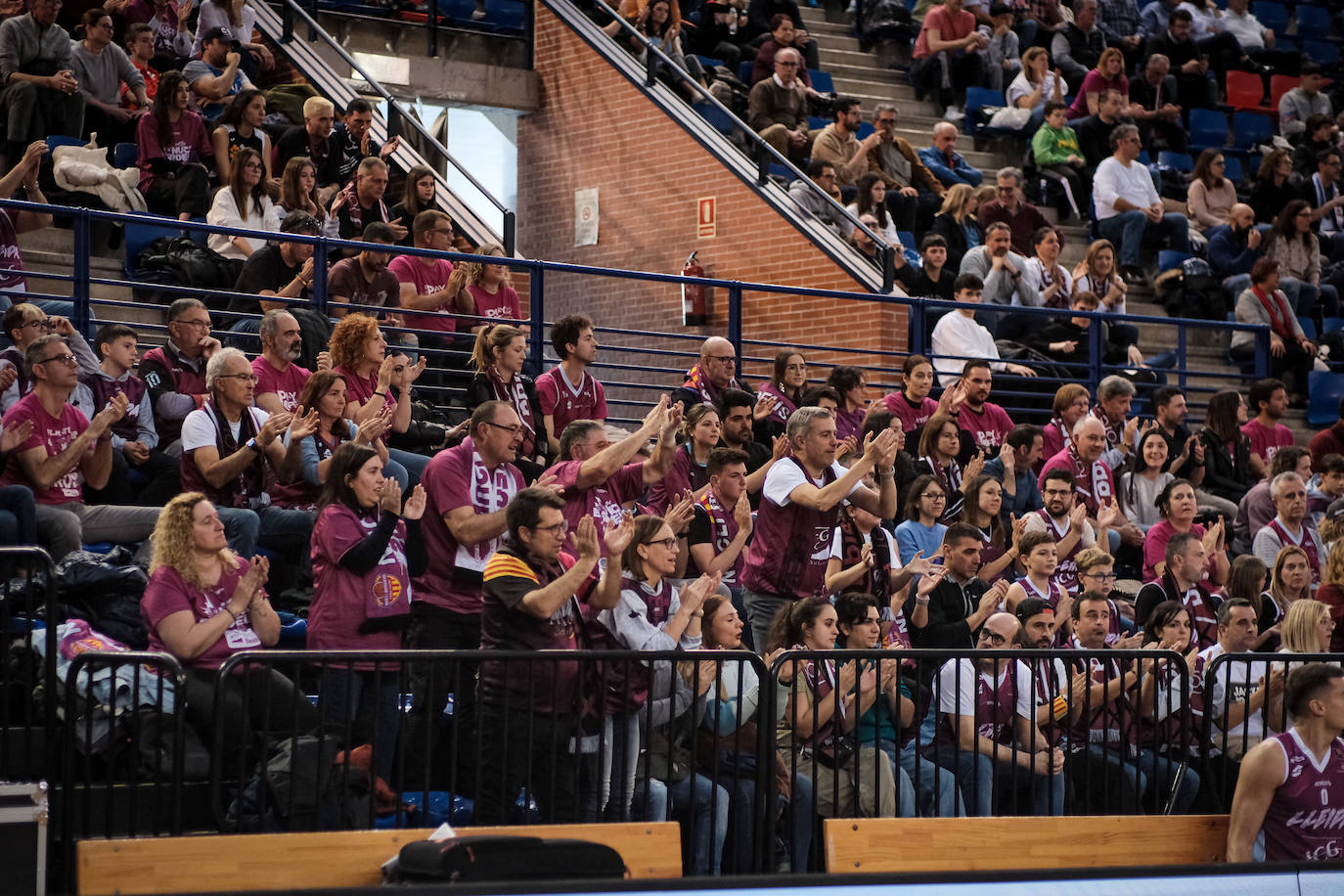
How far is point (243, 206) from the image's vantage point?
12.0 meters

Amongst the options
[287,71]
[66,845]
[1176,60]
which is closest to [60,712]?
[66,845]

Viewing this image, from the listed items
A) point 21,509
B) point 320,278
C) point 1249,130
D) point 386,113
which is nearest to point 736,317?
point 320,278

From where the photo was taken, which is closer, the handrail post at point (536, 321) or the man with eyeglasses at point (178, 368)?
the man with eyeglasses at point (178, 368)

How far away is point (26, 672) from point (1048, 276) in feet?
33.7

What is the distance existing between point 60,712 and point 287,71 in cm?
981

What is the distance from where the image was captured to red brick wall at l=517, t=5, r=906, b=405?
51.0 ft

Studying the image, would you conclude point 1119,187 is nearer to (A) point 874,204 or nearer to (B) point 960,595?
(A) point 874,204

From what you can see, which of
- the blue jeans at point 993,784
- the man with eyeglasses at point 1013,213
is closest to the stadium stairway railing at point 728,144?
the man with eyeglasses at point 1013,213

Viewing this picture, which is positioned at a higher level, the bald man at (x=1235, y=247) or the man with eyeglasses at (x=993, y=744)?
the bald man at (x=1235, y=247)

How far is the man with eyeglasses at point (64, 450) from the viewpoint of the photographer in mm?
8312

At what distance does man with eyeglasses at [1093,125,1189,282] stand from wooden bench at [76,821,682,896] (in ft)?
39.3

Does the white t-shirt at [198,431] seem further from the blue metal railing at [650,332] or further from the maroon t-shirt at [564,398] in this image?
the maroon t-shirt at [564,398]

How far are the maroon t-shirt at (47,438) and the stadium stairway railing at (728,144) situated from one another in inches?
307

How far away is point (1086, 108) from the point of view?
1845 cm
